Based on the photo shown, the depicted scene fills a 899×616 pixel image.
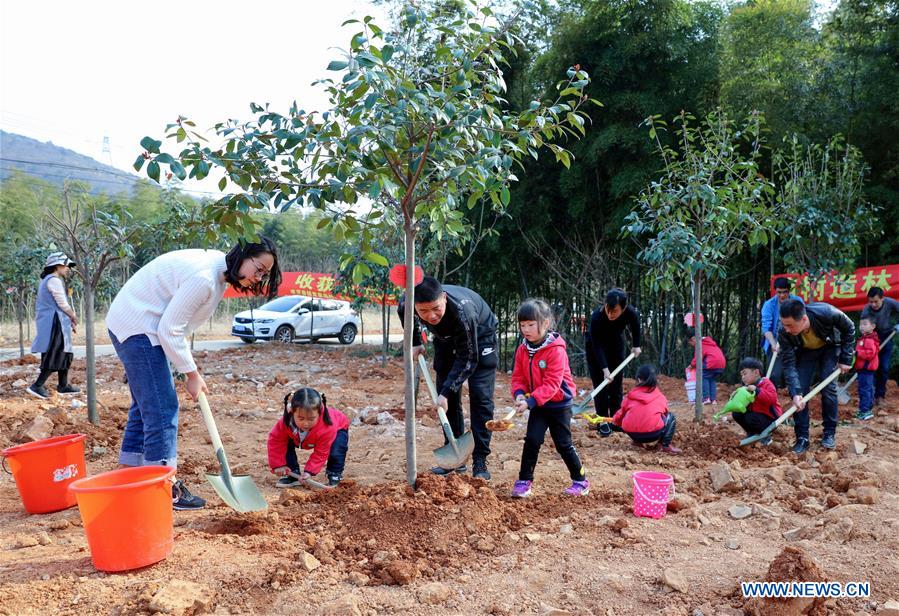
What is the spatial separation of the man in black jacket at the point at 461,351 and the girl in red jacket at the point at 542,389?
0.31 m

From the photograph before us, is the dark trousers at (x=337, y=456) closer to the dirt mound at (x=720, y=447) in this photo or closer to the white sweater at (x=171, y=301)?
the white sweater at (x=171, y=301)

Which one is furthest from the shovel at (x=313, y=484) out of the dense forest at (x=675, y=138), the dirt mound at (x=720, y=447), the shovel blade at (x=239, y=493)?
the dense forest at (x=675, y=138)

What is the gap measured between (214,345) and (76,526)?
13.3 m

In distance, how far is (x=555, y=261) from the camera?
386 inches

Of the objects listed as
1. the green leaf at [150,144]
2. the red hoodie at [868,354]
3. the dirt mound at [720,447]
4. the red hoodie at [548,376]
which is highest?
the green leaf at [150,144]

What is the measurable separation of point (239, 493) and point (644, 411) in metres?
3.03

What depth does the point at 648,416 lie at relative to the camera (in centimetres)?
480

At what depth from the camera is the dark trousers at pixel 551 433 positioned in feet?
11.6

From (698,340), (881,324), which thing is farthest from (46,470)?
(881,324)

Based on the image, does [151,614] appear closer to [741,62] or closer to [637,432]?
[637,432]

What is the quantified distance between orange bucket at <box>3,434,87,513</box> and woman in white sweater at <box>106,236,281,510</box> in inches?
24.9

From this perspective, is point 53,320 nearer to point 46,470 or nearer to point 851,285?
point 46,470

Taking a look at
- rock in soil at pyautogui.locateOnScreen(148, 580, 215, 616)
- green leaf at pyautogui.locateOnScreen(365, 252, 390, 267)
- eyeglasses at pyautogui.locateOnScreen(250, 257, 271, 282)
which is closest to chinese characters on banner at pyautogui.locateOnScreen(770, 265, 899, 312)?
green leaf at pyautogui.locateOnScreen(365, 252, 390, 267)

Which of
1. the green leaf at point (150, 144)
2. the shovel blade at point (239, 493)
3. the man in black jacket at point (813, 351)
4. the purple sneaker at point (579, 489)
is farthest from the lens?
the man in black jacket at point (813, 351)
